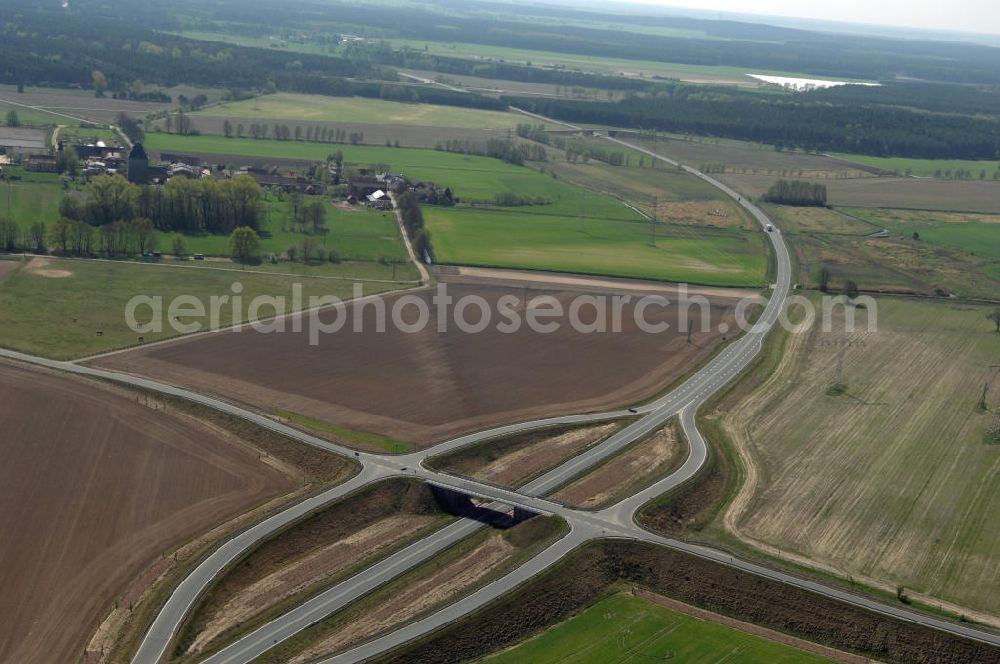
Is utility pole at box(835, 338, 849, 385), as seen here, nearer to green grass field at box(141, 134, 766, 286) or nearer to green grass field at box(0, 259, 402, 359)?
green grass field at box(141, 134, 766, 286)

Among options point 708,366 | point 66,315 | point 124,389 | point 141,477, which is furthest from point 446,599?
point 66,315

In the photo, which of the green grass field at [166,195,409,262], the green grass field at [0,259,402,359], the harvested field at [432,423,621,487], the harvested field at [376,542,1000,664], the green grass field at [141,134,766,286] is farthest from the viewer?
the green grass field at [141,134,766,286]

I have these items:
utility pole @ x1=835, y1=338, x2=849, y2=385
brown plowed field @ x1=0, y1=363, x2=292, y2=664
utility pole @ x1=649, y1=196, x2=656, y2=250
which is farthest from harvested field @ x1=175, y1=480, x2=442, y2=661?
utility pole @ x1=649, y1=196, x2=656, y2=250

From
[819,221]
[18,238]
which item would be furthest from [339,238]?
[819,221]

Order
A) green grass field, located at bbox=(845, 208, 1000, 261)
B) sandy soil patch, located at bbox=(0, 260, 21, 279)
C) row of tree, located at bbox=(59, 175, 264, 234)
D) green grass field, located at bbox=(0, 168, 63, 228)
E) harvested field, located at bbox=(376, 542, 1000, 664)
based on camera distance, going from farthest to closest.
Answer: green grass field, located at bbox=(845, 208, 1000, 261)
row of tree, located at bbox=(59, 175, 264, 234)
green grass field, located at bbox=(0, 168, 63, 228)
sandy soil patch, located at bbox=(0, 260, 21, 279)
harvested field, located at bbox=(376, 542, 1000, 664)

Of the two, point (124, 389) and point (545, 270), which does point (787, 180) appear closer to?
point (545, 270)
